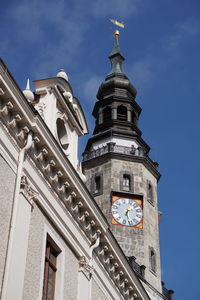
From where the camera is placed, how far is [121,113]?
169ft

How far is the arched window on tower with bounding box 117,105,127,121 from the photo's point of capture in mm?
50938

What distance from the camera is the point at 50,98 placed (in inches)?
840

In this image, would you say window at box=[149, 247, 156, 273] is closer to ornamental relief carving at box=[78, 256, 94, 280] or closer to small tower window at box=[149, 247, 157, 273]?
small tower window at box=[149, 247, 157, 273]

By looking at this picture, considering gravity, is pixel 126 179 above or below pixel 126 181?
above

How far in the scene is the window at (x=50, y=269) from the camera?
17.7 m

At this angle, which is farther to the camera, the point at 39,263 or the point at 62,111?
the point at 62,111

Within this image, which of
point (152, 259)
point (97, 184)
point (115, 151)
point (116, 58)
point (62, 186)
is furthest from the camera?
point (116, 58)

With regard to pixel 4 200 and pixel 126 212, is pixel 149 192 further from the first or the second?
pixel 4 200

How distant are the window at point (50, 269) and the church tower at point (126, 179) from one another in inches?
838

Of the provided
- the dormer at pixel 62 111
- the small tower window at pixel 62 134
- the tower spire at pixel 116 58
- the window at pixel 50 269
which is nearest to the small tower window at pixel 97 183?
the tower spire at pixel 116 58

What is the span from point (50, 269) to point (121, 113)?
34002mm

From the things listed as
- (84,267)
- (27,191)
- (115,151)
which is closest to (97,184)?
(115,151)

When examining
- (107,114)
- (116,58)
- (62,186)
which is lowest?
(62,186)

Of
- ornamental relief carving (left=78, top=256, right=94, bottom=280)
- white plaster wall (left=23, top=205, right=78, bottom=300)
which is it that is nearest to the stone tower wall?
ornamental relief carving (left=78, top=256, right=94, bottom=280)
